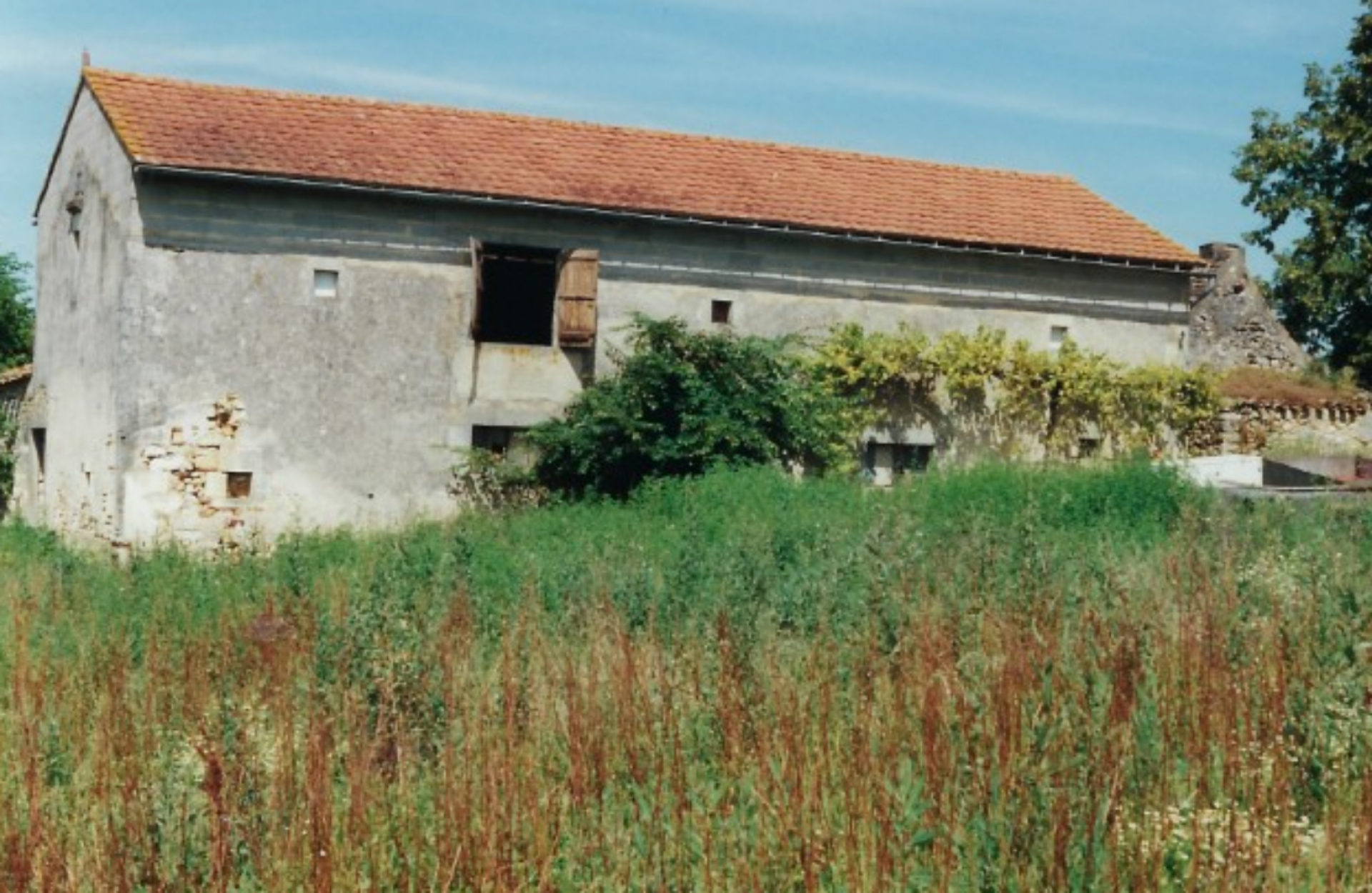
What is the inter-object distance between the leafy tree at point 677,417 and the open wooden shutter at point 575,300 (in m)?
0.62

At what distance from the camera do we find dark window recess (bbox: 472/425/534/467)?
1812 cm

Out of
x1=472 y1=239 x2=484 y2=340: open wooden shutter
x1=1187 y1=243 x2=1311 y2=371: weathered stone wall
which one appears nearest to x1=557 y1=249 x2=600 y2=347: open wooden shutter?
x1=472 y1=239 x2=484 y2=340: open wooden shutter

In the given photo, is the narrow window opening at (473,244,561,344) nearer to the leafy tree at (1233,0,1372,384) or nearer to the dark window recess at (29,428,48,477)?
the dark window recess at (29,428,48,477)

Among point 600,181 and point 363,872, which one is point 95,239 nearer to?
point 600,181

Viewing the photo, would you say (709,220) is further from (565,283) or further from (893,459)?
(893,459)

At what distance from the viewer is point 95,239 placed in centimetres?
1814

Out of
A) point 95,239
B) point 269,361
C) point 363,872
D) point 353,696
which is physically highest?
point 95,239

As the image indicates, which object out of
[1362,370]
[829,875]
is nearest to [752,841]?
[829,875]

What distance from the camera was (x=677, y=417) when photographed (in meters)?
17.9

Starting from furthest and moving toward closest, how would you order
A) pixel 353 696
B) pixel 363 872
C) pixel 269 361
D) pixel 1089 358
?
pixel 1089 358
pixel 269 361
pixel 353 696
pixel 363 872

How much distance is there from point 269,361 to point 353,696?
1283cm

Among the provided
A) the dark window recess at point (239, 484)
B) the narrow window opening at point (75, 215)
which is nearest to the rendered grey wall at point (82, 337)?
the narrow window opening at point (75, 215)

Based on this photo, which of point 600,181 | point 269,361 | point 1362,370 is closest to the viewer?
point 269,361

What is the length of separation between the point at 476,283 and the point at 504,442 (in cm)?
200
